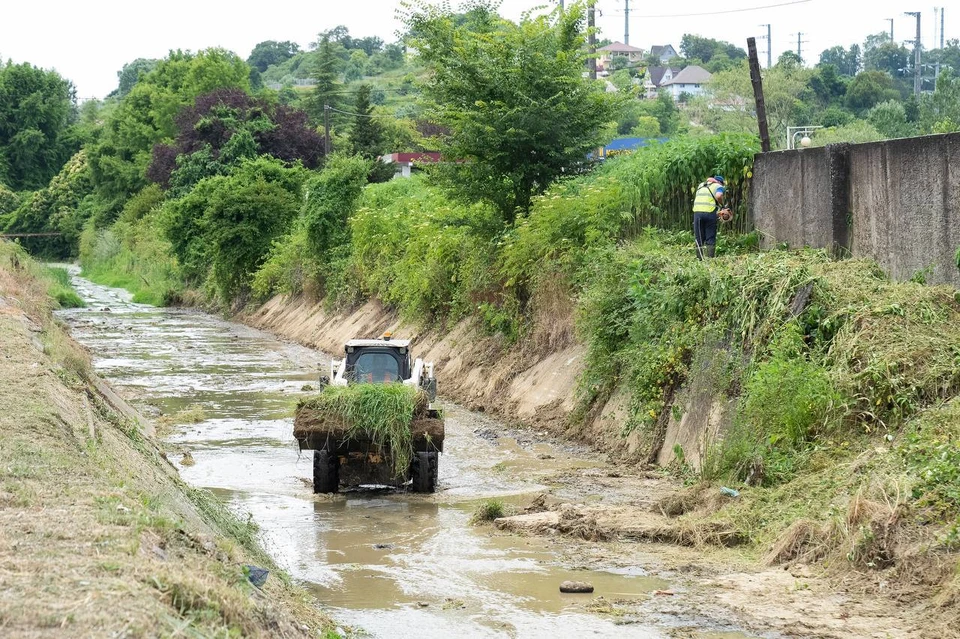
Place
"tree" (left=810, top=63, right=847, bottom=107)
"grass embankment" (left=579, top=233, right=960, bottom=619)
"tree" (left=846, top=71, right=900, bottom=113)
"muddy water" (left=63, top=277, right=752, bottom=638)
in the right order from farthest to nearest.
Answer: "tree" (left=810, top=63, right=847, bottom=107) → "tree" (left=846, top=71, right=900, bottom=113) → "grass embankment" (left=579, top=233, right=960, bottom=619) → "muddy water" (left=63, top=277, right=752, bottom=638)

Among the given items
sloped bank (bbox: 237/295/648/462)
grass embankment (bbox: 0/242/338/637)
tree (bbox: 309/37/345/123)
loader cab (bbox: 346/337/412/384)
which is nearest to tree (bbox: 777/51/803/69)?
tree (bbox: 309/37/345/123)

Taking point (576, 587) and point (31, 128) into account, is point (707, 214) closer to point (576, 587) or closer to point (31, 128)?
point (576, 587)

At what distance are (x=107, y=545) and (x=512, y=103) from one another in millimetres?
19509

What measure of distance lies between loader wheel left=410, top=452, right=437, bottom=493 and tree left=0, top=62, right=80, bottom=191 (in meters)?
100

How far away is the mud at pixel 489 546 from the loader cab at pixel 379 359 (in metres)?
Result: 1.75

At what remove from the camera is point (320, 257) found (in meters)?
42.8

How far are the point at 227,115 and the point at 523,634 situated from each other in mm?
57914

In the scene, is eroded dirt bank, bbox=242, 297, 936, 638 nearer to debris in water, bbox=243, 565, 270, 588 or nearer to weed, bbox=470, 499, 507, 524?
weed, bbox=470, 499, 507, 524

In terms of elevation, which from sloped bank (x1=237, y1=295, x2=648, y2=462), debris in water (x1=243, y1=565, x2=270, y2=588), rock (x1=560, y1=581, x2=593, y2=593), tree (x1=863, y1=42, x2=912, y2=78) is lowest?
rock (x1=560, y1=581, x2=593, y2=593)

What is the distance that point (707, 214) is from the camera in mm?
20062

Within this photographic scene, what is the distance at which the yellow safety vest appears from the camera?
1992 cm

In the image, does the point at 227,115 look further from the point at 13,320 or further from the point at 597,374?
the point at 597,374

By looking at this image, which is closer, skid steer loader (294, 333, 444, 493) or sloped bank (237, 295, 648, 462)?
skid steer loader (294, 333, 444, 493)

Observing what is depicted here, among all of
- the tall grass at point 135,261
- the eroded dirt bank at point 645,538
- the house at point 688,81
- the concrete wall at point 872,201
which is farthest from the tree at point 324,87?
the house at point 688,81
